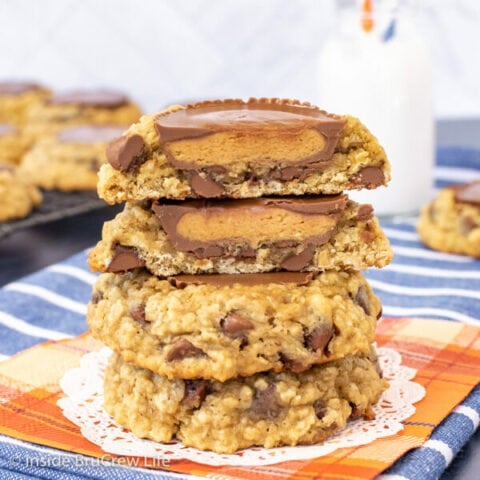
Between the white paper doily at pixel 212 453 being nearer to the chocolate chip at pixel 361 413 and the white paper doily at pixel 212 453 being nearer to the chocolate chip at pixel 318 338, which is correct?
the chocolate chip at pixel 361 413

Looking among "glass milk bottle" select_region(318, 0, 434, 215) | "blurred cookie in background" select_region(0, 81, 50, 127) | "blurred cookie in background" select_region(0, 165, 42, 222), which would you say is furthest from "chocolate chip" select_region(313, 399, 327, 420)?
"blurred cookie in background" select_region(0, 81, 50, 127)

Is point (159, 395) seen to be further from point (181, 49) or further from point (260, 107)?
point (181, 49)

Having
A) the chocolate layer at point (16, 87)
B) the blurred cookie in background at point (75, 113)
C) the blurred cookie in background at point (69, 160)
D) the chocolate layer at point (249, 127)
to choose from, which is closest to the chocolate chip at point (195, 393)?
the chocolate layer at point (249, 127)

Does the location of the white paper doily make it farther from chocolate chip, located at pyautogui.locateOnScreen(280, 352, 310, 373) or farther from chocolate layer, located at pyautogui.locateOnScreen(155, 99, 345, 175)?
chocolate layer, located at pyautogui.locateOnScreen(155, 99, 345, 175)

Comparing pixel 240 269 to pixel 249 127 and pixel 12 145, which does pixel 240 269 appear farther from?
pixel 12 145

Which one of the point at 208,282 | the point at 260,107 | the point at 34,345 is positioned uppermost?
the point at 260,107

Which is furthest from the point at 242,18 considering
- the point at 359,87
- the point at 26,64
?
the point at 359,87

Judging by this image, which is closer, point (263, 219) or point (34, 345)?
point (263, 219)
